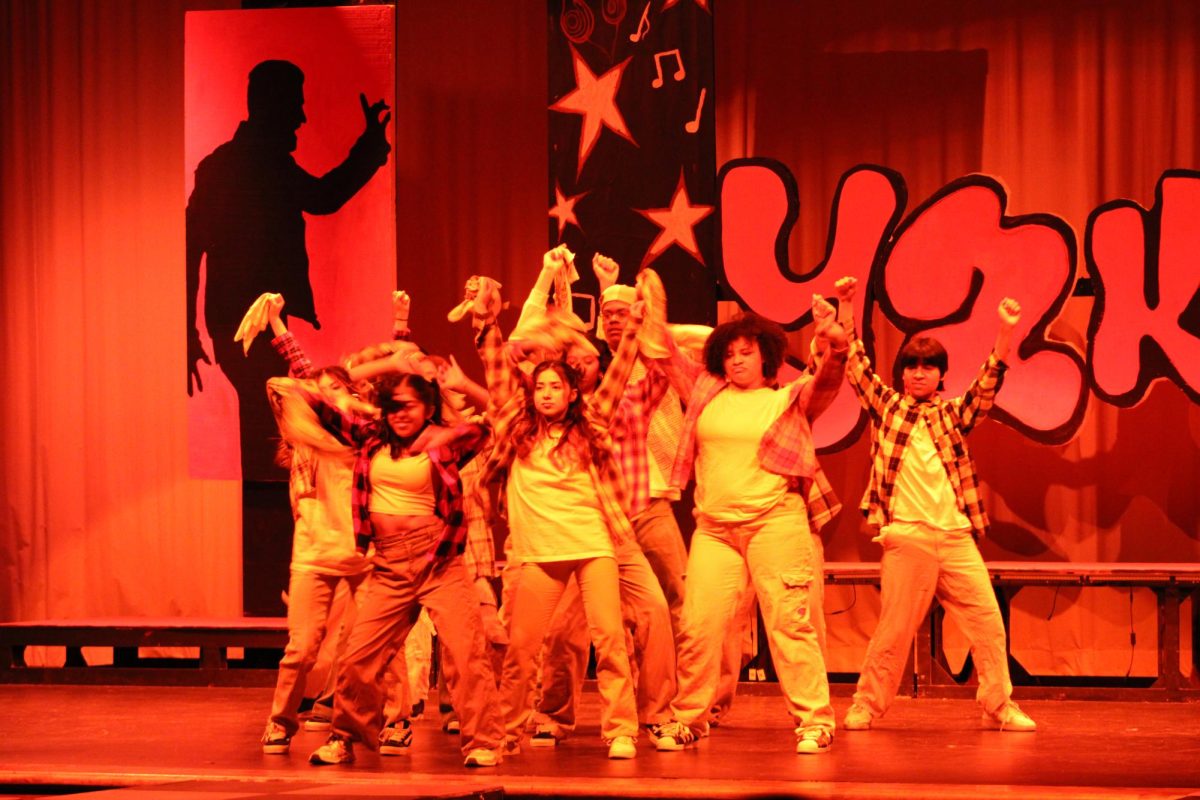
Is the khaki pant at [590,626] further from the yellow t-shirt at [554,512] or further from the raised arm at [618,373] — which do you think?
the raised arm at [618,373]

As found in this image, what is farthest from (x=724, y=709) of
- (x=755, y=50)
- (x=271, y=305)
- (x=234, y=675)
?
(x=755, y=50)

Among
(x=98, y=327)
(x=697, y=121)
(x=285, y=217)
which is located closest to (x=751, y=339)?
(x=697, y=121)

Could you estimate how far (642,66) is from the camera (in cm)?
848

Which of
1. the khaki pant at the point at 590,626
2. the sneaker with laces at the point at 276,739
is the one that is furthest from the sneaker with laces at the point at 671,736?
the sneaker with laces at the point at 276,739

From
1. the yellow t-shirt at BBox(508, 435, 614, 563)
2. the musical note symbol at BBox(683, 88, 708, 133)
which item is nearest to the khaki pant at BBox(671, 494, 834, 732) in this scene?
the yellow t-shirt at BBox(508, 435, 614, 563)

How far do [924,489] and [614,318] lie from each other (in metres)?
1.38

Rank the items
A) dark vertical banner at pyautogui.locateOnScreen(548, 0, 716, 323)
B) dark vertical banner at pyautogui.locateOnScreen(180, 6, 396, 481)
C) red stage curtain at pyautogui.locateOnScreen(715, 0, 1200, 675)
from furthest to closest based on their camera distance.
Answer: dark vertical banner at pyautogui.locateOnScreen(180, 6, 396, 481)
red stage curtain at pyautogui.locateOnScreen(715, 0, 1200, 675)
dark vertical banner at pyautogui.locateOnScreen(548, 0, 716, 323)

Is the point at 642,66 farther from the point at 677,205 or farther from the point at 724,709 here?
the point at 724,709

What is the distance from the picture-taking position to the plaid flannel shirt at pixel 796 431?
6059 mm

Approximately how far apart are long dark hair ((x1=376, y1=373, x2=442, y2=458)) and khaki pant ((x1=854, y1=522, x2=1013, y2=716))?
198 centimetres

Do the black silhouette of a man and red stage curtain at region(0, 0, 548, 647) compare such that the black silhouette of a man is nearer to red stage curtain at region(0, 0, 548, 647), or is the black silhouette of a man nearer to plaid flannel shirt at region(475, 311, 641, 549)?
red stage curtain at region(0, 0, 548, 647)

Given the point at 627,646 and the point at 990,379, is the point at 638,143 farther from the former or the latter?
the point at 627,646

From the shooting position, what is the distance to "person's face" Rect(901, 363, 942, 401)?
6.69m

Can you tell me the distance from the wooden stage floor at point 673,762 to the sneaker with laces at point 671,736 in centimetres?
9
